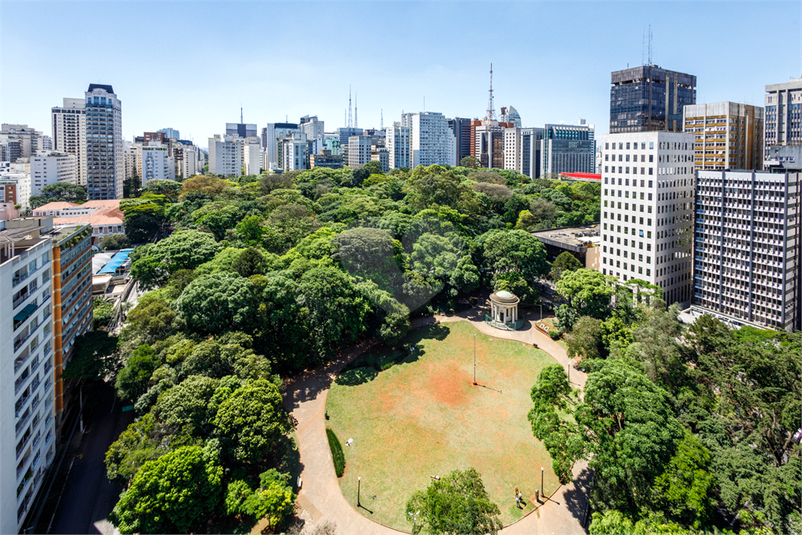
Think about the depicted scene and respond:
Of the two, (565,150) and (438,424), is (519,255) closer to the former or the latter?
(438,424)

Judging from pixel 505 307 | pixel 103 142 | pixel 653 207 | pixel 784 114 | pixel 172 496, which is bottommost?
pixel 172 496

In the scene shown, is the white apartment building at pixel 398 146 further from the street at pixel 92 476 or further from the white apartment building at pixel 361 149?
the street at pixel 92 476

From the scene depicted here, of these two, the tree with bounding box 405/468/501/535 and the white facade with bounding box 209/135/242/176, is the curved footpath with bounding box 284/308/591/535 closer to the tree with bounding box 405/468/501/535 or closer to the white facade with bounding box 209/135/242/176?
the tree with bounding box 405/468/501/535

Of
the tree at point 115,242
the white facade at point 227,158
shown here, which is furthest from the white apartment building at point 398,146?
the tree at point 115,242

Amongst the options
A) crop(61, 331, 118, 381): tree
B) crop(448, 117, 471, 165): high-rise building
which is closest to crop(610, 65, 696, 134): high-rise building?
crop(448, 117, 471, 165): high-rise building

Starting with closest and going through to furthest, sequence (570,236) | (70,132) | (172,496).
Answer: (172,496) < (570,236) < (70,132)

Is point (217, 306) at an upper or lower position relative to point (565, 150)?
lower

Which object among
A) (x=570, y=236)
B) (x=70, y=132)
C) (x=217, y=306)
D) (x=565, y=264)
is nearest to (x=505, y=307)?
(x=565, y=264)
